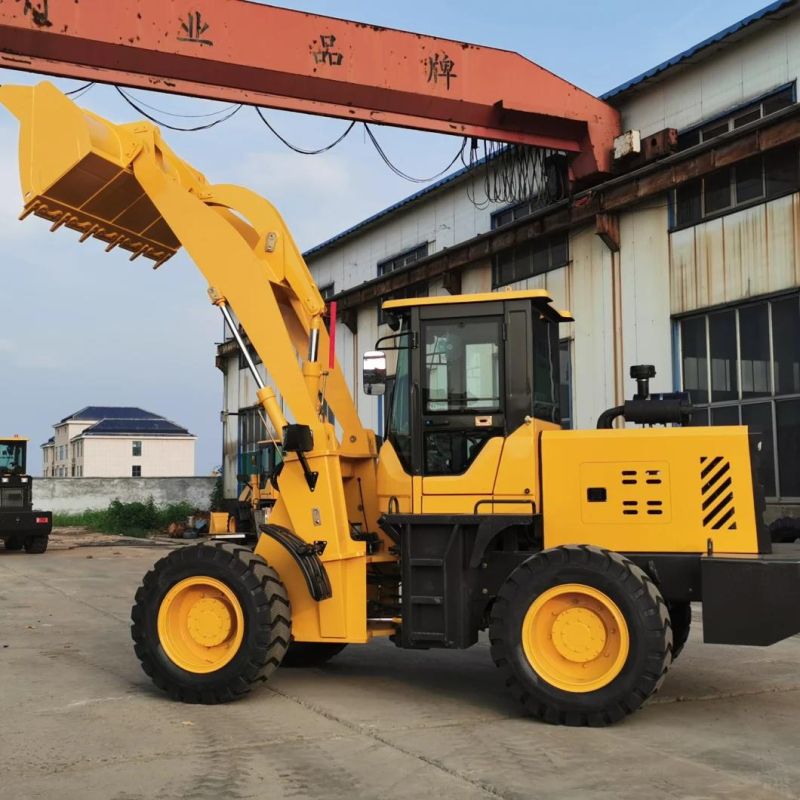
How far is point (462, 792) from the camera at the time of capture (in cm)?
469

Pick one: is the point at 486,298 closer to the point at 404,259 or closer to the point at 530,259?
the point at 530,259

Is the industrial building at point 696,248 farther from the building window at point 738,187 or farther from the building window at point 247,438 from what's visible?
the building window at point 247,438

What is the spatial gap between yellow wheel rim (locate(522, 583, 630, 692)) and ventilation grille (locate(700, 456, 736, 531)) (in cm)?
91

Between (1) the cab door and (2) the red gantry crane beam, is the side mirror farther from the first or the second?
(2) the red gantry crane beam

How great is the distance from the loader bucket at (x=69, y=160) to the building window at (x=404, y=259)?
1425 centimetres

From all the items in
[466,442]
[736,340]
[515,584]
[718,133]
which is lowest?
[515,584]

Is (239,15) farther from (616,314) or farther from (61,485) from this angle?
(61,485)

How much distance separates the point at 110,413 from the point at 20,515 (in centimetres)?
8448

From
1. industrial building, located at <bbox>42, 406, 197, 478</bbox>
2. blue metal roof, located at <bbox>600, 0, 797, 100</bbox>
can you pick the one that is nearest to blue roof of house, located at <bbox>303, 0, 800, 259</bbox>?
blue metal roof, located at <bbox>600, 0, 797, 100</bbox>

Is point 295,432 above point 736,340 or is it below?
below

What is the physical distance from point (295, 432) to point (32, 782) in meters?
2.79

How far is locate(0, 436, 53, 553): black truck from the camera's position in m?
22.0

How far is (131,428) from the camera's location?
97750 millimetres

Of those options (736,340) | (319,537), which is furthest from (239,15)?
(319,537)
